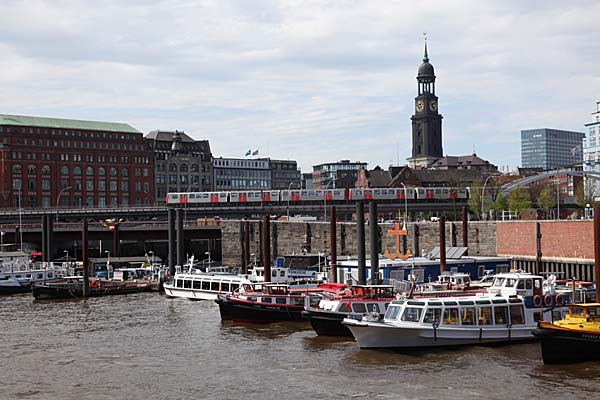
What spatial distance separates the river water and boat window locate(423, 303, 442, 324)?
1801 millimetres

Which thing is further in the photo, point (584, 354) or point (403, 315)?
point (403, 315)

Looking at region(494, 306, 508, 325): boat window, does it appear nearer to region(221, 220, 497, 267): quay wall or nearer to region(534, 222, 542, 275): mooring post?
region(534, 222, 542, 275): mooring post

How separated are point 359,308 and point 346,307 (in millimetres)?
820

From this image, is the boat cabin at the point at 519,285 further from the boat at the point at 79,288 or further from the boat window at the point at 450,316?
the boat at the point at 79,288

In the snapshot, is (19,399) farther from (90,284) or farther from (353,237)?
(353,237)

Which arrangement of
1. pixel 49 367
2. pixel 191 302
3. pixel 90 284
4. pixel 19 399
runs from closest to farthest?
pixel 19 399 < pixel 49 367 < pixel 191 302 < pixel 90 284

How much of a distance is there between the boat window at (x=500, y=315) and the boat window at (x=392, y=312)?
5.63 metres

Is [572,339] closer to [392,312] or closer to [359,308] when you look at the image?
[392,312]

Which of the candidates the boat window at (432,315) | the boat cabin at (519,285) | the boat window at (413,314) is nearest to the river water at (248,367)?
the boat window at (432,315)

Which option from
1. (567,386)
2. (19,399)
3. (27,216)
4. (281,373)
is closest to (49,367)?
(19,399)

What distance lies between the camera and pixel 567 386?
41.0 metres

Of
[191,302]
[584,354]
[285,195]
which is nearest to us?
[584,354]

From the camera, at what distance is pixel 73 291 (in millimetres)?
84250

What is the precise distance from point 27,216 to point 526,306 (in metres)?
112
